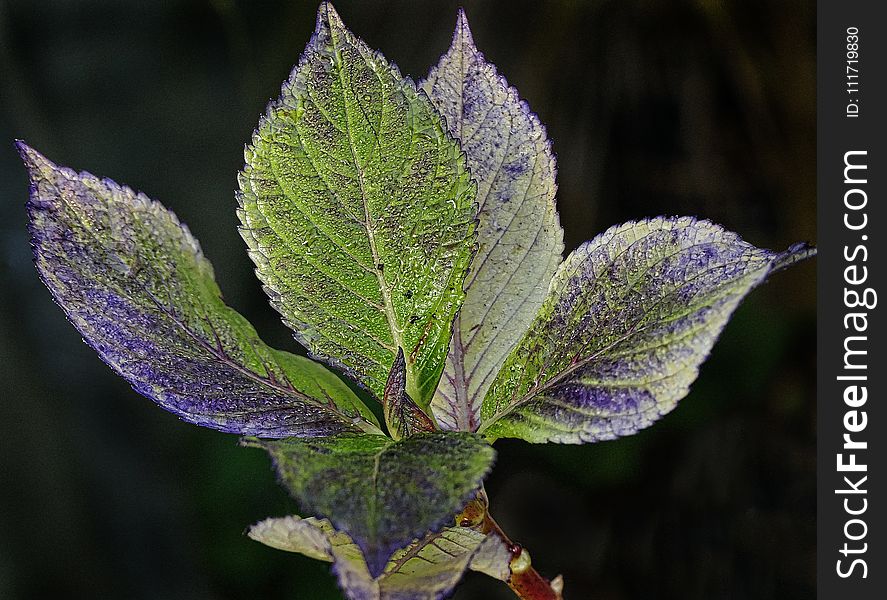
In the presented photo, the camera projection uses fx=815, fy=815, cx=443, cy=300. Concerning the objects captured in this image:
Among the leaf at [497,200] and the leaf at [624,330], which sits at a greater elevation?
the leaf at [497,200]

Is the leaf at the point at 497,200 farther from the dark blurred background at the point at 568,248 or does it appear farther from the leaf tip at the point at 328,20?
the dark blurred background at the point at 568,248

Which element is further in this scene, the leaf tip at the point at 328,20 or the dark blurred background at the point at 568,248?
the dark blurred background at the point at 568,248

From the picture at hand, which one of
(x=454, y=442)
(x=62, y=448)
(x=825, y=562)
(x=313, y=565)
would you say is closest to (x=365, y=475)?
(x=454, y=442)

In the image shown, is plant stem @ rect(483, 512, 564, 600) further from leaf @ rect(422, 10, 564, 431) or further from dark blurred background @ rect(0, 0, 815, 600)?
dark blurred background @ rect(0, 0, 815, 600)

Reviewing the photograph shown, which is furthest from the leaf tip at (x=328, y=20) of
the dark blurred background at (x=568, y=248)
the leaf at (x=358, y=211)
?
the dark blurred background at (x=568, y=248)

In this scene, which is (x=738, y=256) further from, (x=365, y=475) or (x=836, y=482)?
(x=836, y=482)

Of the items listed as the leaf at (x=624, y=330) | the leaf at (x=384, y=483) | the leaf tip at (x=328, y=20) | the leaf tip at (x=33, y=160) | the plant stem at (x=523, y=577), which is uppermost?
the leaf tip at (x=328, y=20)

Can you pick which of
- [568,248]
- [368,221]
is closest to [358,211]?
[368,221]
